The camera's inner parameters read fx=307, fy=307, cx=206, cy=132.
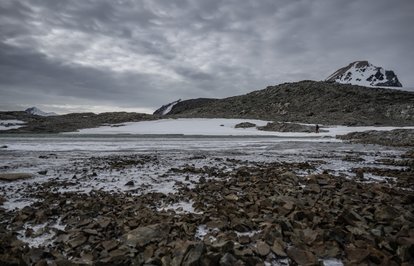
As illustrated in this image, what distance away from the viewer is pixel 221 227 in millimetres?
5062

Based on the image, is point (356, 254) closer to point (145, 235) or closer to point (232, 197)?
point (145, 235)

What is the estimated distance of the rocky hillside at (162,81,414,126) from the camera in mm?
73938

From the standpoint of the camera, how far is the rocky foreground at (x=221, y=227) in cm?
394

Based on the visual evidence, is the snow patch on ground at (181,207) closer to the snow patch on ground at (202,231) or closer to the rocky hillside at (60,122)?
the snow patch on ground at (202,231)

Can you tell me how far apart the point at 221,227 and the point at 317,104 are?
9261 cm

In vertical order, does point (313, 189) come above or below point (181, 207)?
above

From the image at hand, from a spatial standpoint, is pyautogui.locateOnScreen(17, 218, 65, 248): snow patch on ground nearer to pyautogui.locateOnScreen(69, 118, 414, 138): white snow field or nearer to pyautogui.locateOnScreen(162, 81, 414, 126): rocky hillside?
pyautogui.locateOnScreen(69, 118, 414, 138): white snow field

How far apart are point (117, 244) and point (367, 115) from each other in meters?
81.0

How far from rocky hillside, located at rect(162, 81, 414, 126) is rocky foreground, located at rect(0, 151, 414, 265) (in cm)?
6482

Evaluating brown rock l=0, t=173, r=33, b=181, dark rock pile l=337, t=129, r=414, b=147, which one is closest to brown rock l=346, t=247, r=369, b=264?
brown rock l=0, t=173, r=33, b=181

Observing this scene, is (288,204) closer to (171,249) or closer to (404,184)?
(171,249)

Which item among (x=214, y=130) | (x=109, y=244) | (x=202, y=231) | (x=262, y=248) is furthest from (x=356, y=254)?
(x=214, y=130)

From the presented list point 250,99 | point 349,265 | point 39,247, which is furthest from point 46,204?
point 250,99

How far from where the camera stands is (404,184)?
27.2 feet
